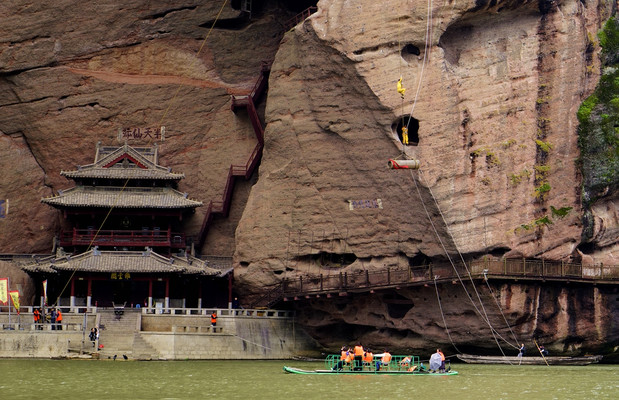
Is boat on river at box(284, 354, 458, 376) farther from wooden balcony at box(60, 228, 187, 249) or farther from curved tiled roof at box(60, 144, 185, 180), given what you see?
curved tiled roof at box(60, 144, 185, 180)

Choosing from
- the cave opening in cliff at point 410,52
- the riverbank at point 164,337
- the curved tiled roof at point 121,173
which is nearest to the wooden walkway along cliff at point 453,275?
the riverbank at point 164,337

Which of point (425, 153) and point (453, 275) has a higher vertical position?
point (425, 153)

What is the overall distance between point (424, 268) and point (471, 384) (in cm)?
1401

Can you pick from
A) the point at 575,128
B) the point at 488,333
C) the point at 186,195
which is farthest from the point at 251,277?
the point at 575,128

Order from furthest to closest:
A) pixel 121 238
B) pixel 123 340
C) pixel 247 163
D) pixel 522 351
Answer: pixel 247 163, pixel 121 238, pixel 123 340, pixel 522 351

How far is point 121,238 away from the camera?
63.0 meters

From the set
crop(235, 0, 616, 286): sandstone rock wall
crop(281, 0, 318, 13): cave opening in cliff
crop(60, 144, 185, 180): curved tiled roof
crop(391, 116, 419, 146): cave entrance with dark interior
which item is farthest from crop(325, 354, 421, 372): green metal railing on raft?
crop(281, 0, 318, 13): cave opening in cliff

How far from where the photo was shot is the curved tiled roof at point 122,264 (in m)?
59.6

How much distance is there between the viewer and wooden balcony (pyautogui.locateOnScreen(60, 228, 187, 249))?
62.5 m

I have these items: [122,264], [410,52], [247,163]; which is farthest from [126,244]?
[410,52]

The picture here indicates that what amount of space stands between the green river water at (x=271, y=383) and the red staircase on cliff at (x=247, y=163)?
16.5 m

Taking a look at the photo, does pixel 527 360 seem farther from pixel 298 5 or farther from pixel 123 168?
pixel 298 5

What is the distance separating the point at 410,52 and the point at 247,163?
13321 mm

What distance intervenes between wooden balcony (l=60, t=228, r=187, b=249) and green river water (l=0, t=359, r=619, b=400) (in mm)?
12670
